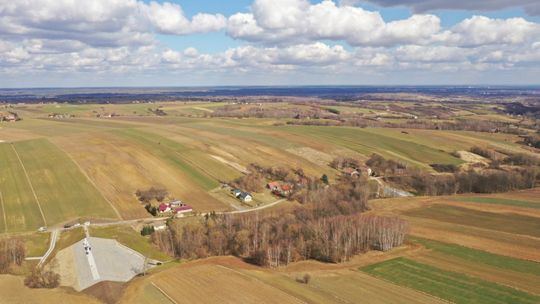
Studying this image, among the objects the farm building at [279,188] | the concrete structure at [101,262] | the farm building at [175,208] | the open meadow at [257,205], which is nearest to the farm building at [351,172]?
the open meadow at [257,205]

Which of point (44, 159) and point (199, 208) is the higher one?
point (44, 159)

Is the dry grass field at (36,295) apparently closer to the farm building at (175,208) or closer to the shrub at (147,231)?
the shrub at (147,231)

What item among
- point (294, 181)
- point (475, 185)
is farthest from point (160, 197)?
point (475, 185)

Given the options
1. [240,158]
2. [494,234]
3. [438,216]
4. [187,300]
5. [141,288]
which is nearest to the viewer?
[187,300]

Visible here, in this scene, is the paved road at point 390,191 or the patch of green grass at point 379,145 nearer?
the paved road at point 390,191

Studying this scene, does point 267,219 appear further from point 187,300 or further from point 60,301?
point 60,301

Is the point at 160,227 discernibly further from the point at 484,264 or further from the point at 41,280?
the point at 484,264

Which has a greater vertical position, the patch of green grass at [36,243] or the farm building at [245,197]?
the farm building at [245,197]
